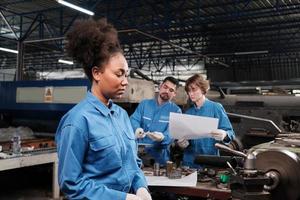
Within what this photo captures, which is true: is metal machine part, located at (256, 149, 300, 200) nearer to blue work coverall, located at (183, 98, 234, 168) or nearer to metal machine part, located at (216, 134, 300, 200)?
metal machine part, located at (216, 134, 300, 200)

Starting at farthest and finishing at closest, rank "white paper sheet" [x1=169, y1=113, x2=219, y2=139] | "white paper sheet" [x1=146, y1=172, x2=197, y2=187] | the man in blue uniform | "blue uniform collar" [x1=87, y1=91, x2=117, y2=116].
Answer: the man in blue uniform, "white paper sheet" [x1=169, y1=113, x2=219, y2=139], "white paper sheet" [x1=146, y1=172, x2=197, y2=187], "blue uniform collar" [x1=87, y1=91, x2=117, y2=116]

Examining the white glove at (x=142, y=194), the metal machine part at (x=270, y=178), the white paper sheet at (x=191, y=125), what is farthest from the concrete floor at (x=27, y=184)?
the metal machine part at (x=270, y=178)

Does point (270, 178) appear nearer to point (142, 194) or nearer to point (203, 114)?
point (142, 194)

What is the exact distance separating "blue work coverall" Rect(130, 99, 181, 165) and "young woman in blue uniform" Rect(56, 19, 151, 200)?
95 cm

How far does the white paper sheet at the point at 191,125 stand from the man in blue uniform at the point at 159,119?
0.24 m

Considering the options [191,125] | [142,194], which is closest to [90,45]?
[142,194]

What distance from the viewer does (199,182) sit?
4.70ft

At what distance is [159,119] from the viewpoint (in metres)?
2.07

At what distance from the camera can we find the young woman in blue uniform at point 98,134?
87cm

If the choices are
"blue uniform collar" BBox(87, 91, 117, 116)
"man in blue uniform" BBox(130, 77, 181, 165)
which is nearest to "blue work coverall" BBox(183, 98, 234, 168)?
"man in blue uniform" BBox(130, 77, 181, 165)

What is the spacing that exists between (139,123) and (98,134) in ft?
3.95

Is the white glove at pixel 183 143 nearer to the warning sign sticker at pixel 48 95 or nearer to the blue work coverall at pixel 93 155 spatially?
the blue work coverall at pixel 93 155

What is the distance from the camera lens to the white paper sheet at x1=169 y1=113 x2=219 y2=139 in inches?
64.6

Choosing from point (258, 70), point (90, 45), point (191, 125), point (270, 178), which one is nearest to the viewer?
point (270, 178)
